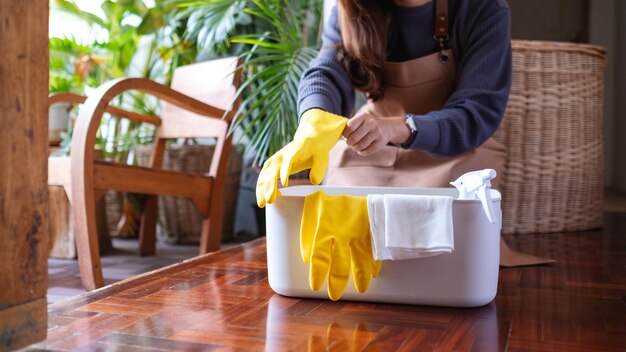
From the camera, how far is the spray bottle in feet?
3.38

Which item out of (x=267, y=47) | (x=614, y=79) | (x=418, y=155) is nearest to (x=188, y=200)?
(x=267, y=47)

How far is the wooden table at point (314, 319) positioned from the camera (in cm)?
94

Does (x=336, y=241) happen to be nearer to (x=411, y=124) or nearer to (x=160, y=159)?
(x=411, y=124)

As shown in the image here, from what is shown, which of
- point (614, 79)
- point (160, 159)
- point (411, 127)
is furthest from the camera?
point (614, 79)

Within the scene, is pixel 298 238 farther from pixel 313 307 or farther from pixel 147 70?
pixel 147 70

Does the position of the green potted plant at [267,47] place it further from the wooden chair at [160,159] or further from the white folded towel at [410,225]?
the white folded towel at [410,225]

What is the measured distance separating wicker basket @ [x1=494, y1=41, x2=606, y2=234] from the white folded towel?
4.48ft

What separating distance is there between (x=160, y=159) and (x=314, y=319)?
1.59 meters

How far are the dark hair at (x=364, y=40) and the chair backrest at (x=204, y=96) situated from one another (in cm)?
64


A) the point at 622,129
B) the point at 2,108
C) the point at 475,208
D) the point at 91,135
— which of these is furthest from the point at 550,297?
the point at 622,129

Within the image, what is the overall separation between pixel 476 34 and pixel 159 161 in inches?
55.0

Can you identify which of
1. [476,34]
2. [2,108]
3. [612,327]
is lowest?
[612,327]

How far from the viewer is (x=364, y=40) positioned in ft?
5.08

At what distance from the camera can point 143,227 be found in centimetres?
247
